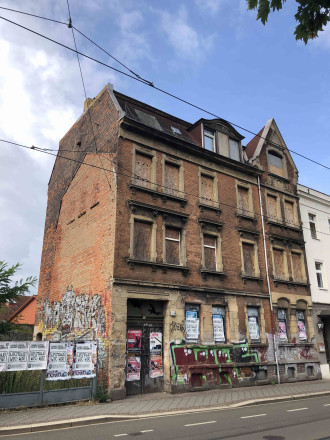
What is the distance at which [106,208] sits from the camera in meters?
15.3

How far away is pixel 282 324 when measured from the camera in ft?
61.8

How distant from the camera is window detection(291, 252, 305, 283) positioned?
2072cm

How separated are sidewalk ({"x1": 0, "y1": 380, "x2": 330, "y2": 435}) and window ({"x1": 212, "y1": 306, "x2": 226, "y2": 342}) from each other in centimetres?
217

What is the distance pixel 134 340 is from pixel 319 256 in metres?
14.1

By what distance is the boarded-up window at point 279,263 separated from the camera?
1980cm

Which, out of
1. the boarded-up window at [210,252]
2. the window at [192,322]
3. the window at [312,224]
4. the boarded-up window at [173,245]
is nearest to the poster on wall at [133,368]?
the window at [192,322]

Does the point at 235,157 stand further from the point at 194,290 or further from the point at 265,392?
the point at 265,392

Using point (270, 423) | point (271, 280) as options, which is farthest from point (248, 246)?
point (270, 423)

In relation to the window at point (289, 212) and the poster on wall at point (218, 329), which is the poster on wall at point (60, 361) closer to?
the poster on wall at point (218, 329)

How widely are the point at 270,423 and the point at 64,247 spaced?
13173mm

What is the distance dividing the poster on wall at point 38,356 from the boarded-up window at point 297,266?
14620 mm

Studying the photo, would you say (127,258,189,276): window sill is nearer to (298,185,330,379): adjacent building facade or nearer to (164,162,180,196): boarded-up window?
(164,162,180,196): boarded-up window

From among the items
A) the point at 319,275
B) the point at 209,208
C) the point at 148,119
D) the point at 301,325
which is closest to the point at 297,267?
the point at 319,275

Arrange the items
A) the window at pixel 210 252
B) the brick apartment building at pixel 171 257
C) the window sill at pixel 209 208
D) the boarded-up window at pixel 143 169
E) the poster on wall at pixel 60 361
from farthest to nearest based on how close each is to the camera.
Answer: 1. the window sill at pixel 209 208
2. the window at pixel 210 252
3. the boarded-up window at pixel 143 169
4. the brick apartment building at pixel 171 257
5. the poster on wall at pixel 60 361
